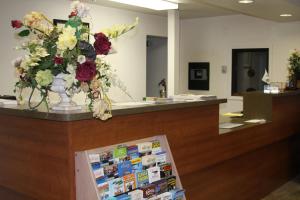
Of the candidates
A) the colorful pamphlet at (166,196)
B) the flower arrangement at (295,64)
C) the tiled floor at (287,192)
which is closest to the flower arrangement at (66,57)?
the colorful pamphlet at (166,196)

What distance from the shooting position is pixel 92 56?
→ 2184mm

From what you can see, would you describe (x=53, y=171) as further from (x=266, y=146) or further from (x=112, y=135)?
(x=266, y=146)

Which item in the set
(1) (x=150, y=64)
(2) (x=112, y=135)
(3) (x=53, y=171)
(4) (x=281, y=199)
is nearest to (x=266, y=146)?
(4) (x=281, y=199)

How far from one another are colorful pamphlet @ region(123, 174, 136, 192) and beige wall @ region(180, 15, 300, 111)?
5.30 metres

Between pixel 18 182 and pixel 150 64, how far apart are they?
6.23m

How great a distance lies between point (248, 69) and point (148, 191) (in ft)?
18.4

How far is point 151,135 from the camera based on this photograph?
8.90 ft

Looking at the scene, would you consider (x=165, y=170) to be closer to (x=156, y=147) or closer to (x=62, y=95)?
(x=156, y=147)

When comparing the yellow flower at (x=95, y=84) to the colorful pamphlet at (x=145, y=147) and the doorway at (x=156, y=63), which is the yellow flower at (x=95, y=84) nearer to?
the colorful pamphlet at (x=145, y=147)

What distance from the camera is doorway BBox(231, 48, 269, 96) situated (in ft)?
24.1

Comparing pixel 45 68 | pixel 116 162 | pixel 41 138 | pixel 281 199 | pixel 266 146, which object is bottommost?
pixel 281 199

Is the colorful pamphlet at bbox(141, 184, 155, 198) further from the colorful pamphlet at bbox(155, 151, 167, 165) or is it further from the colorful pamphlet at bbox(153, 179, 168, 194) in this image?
the colorful pamphlet at bbox(155, 151, 167, 165)

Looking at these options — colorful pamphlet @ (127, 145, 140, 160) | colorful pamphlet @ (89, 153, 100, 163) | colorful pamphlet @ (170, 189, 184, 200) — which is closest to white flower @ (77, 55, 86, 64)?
colorful pamphlet @ (89, 153, 100, 163)

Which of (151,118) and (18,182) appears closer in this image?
(18,182)
